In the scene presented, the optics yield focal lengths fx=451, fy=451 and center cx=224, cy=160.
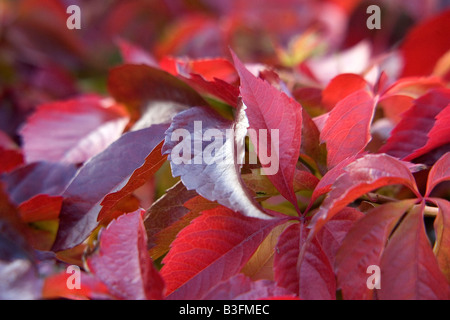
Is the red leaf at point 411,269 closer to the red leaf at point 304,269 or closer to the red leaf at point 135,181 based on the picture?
the red leaf at point 304,269

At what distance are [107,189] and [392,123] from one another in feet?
0.95

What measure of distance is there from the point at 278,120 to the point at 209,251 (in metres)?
0.11

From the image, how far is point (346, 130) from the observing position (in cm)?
35

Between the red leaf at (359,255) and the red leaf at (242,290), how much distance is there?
0.13ft

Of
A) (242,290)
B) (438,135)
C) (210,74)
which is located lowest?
(242,290)

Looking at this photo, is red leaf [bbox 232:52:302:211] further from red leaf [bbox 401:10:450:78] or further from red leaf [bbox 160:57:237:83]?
red leaf [bbox 401:10:450:78]

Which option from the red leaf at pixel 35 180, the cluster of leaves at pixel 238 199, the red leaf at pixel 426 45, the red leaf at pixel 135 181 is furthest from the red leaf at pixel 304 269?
the red leaf at pixel 426 45

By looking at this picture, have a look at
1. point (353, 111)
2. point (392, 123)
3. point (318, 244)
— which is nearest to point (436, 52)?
point (392, 123)

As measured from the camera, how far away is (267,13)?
91 centimetres

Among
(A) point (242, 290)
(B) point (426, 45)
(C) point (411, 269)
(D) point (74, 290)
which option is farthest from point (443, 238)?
(B) point (426, 45)

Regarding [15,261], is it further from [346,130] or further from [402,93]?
[402,93]

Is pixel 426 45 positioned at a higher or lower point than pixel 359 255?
higher

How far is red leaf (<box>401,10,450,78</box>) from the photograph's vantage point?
2.25 ft
